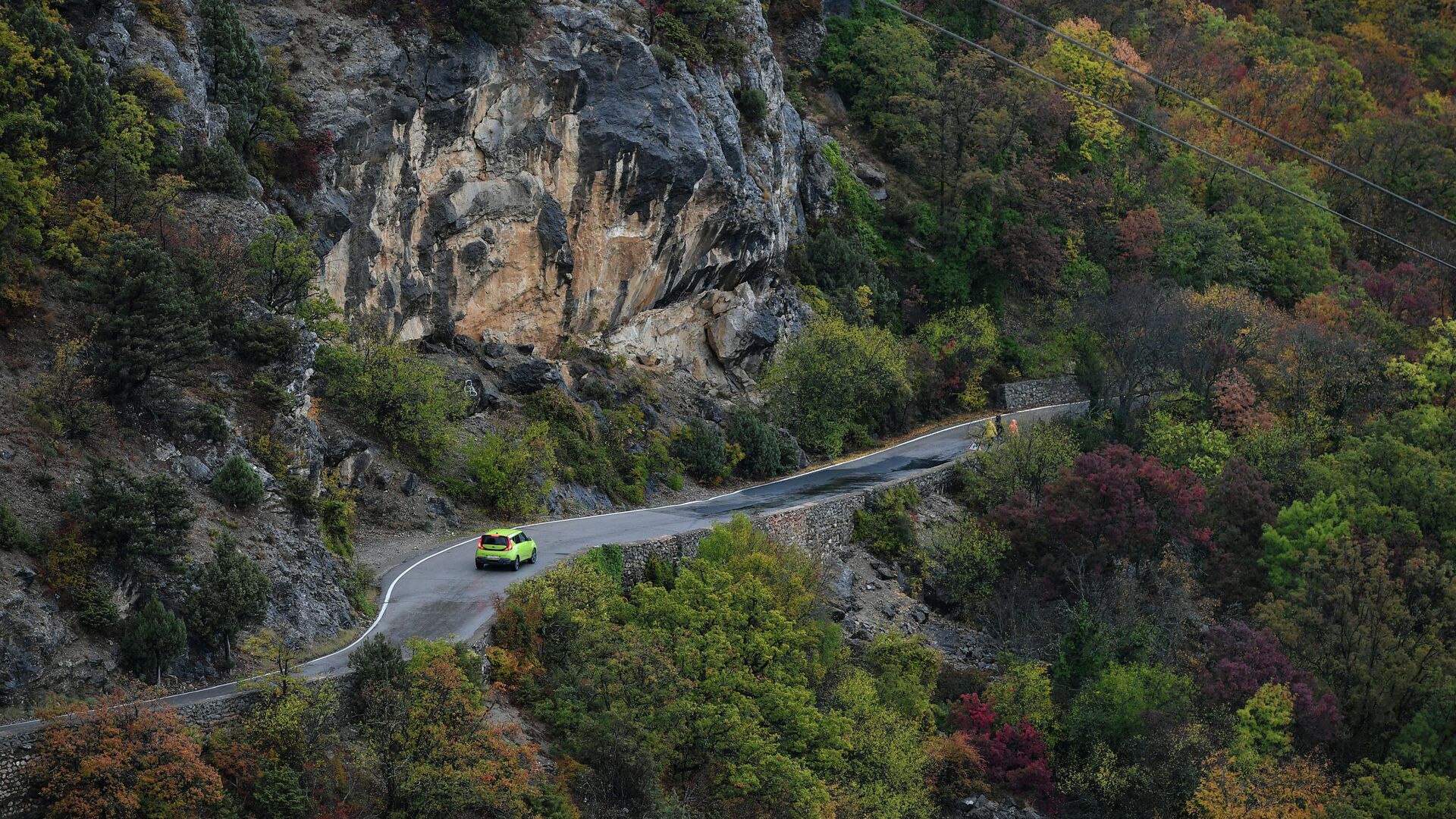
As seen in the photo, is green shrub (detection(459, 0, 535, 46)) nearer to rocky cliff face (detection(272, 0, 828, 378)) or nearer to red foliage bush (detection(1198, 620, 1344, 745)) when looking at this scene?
rocky cliff face (detection(272, 0, 828, 378))

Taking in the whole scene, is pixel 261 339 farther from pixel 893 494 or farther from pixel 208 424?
pixel 893 494

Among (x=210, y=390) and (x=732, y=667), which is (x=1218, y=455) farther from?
(x=210, y=390)

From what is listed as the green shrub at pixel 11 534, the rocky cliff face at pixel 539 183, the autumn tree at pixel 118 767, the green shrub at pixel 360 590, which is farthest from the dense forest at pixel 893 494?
the rocky cliff face at pixel 539 183

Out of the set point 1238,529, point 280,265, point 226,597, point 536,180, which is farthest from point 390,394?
point 1238,529

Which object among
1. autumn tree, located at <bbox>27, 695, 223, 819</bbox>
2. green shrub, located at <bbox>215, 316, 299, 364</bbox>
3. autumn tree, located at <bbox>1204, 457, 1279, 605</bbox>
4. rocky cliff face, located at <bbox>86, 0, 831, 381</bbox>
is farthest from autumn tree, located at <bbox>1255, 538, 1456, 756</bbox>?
autumn tree, located at <bbox>27, 695, 223, 819</bbox>

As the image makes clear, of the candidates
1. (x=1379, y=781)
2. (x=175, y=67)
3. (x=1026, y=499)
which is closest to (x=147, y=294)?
(x=175, y=67)

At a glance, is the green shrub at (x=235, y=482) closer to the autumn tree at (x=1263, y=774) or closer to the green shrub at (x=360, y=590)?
the green shrub at (x=360, y=590)
